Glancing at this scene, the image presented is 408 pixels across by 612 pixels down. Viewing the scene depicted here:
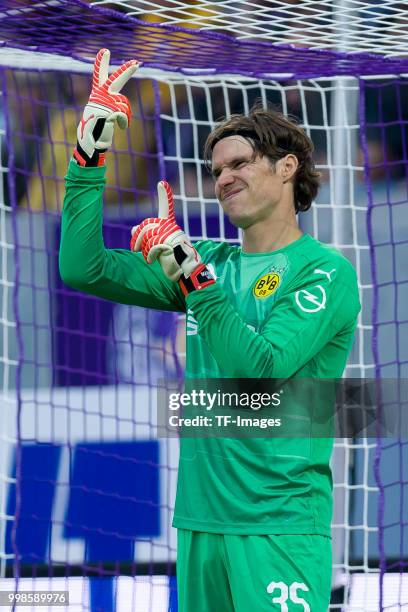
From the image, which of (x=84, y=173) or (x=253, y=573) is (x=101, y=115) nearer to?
(x=84, y=173)

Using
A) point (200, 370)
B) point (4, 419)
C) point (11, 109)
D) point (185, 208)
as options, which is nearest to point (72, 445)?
point (4, 419)

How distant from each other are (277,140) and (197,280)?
19.3 inches

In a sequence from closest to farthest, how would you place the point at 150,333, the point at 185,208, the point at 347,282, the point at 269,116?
Answer: the point at 347,282, the point at 269,116, the point at 185,208, the point at 150,333

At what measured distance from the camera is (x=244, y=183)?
2531 millimetres

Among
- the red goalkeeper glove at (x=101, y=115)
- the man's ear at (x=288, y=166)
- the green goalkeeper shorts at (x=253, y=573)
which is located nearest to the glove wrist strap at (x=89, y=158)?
the red goalkeeper glove at (x=101, y=115)

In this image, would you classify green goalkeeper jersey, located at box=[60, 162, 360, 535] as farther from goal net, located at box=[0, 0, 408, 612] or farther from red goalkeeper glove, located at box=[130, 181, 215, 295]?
goal net, located at box=[0, 0, 408, 612]

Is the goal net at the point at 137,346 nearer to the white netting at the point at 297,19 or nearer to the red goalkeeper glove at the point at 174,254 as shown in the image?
the white netting at the point at 297,19

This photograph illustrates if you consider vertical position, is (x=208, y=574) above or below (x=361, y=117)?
below

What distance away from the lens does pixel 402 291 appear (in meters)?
4.92

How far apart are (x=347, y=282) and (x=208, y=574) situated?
27.6 inches

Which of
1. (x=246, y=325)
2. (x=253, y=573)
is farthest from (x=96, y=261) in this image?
(x=253, y=573)

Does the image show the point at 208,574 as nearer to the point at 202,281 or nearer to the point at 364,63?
the point at 202,281

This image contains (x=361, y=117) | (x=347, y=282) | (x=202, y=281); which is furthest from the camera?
(x=361, y=117)

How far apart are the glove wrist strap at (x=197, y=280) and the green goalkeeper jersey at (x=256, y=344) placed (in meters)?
0.02
